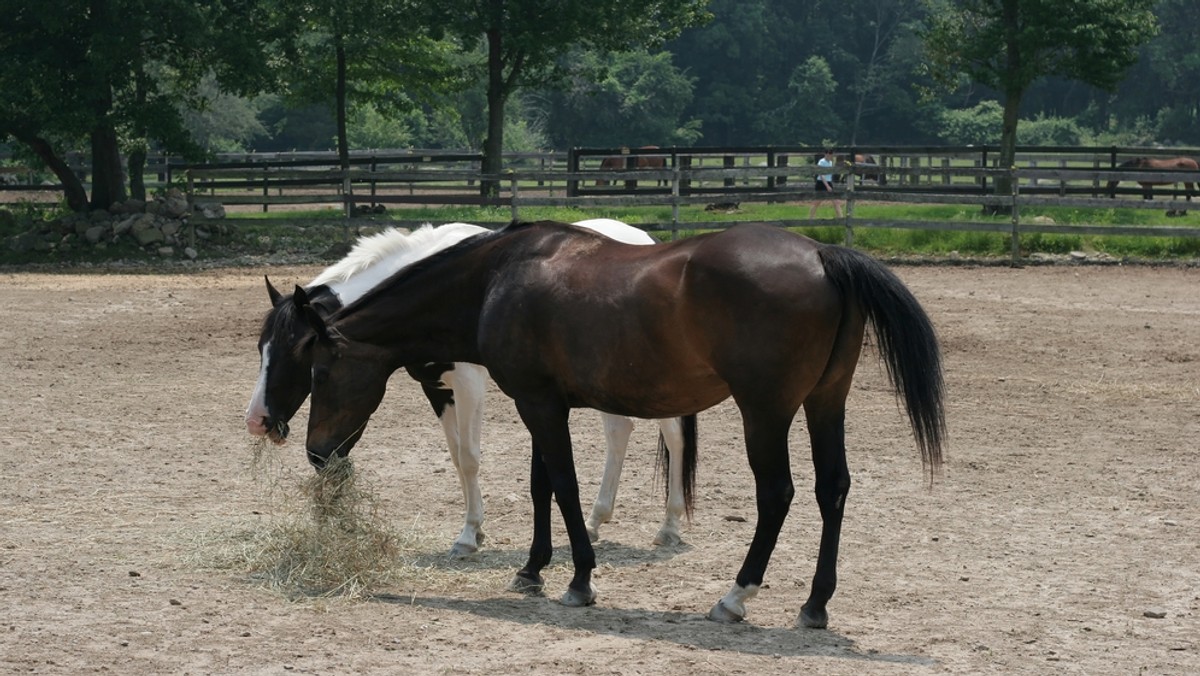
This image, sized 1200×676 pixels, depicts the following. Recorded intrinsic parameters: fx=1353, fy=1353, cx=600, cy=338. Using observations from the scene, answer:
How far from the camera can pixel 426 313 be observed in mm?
6152

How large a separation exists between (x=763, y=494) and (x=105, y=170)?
20.3m

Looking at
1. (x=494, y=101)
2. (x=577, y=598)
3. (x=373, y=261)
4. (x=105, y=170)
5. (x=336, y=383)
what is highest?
(x=494, y=101)

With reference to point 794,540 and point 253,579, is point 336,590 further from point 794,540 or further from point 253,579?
point 794,540

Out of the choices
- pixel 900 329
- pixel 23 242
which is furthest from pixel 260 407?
pixel 23 242

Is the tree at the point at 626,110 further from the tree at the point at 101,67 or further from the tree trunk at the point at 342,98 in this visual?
the tree at the point at 101,67

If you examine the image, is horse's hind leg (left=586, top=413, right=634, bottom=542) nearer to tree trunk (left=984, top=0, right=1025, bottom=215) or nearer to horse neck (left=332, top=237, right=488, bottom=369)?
horse neck (left=332, top=237, right=488, bottom=369)

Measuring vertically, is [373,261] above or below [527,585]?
above

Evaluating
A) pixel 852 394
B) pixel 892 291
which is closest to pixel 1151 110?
pixel 852 394

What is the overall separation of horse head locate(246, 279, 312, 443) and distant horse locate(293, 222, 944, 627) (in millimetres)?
96

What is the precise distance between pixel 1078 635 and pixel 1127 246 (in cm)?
1637

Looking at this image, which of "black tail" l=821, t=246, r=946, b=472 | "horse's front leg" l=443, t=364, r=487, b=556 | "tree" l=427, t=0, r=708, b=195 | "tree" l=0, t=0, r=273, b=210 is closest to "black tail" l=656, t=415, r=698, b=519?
"horse's front leg" l=443, t=364, r=487, b=556

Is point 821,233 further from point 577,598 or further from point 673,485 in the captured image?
point 577,598

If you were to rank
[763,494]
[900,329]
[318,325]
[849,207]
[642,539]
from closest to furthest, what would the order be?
[900,329]
[763,494]
[318,325]
[642,539]
[849,207]

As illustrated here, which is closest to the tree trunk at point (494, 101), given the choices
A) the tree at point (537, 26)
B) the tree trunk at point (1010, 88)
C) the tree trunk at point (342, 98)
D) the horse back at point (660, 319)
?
the tree at point (537, 26)
